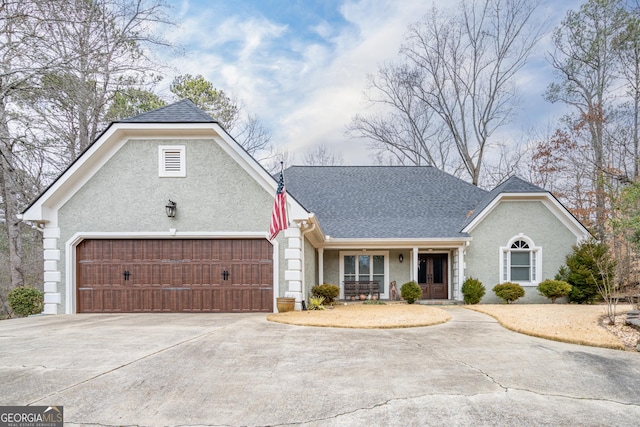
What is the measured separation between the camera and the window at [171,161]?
1064 centimetres

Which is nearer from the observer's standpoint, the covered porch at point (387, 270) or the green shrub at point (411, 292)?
the green shrub at point (411, 292)

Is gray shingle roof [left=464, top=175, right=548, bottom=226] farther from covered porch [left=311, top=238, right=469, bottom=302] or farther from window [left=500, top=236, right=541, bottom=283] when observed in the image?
covered porch [left=311, top=238, right=469, bottom=302]

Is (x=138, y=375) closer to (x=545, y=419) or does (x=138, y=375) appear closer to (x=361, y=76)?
(x=545, y=419)

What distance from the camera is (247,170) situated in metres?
10.5

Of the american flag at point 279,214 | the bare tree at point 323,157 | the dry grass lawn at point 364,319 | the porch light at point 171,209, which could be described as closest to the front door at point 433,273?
the dry grass lawn at point 364,319

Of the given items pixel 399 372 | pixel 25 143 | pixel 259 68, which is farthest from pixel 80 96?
pixel 399 372

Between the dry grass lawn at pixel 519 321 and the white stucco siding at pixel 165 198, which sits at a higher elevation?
the white stucco siding at pixel 165 198

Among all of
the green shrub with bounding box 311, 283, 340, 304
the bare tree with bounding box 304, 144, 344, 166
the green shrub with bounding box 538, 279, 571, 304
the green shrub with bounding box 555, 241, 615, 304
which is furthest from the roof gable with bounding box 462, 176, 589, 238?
the bare tree with bounding box 304, 144, 344, 166

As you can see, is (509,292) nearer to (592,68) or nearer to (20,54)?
(592,68)

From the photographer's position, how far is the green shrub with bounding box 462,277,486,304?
13.6 metres

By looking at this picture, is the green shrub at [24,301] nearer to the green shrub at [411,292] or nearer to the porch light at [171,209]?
the porch light at [171,209]

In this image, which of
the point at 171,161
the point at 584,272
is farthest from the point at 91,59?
the point at 584,272

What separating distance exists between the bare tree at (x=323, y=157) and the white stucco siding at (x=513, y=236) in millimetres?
17007

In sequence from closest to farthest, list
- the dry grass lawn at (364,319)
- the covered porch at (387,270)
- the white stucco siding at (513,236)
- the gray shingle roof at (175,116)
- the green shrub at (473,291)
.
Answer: the dry grass lawn at (364,319) → the gray shingle roof at (175,116) → the green shrub at (473,291) → the white stucco siding at (513,236) → the covered porch at (387,270)
